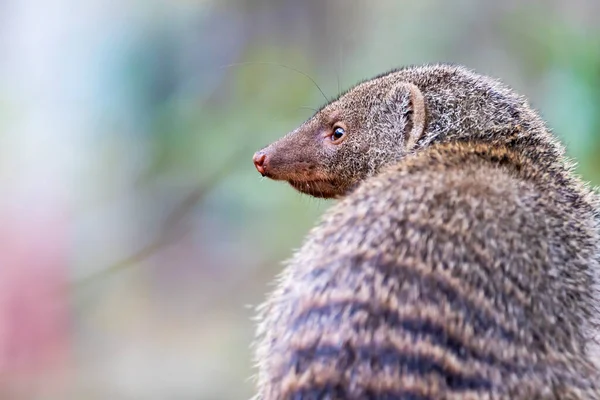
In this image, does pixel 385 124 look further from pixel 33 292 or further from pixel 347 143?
pixel 33 292

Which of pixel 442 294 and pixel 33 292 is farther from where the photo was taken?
pixel 33 292

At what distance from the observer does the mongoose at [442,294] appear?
866mm

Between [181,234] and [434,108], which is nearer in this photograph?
[434,108]

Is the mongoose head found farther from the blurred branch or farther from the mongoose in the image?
the blurred branch

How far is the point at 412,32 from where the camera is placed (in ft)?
10.2

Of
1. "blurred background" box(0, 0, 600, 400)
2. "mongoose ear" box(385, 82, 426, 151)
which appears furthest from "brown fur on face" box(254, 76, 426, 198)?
"blurred background" box(0, 0, 600, 400)

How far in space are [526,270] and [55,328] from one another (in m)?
2.51

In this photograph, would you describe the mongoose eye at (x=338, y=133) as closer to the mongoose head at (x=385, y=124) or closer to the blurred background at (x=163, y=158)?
the mongoose head at (x=385, y=124)

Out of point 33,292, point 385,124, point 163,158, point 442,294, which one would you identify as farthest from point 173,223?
point 442,294

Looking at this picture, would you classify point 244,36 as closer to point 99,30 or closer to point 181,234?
point 99,30

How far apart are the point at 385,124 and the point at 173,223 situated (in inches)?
79.2

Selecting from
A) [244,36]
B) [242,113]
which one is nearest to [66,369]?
[242,113]

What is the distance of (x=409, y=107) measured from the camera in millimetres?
1413

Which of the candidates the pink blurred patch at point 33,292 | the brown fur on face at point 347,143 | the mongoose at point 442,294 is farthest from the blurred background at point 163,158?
the mongoose at point 442,294
